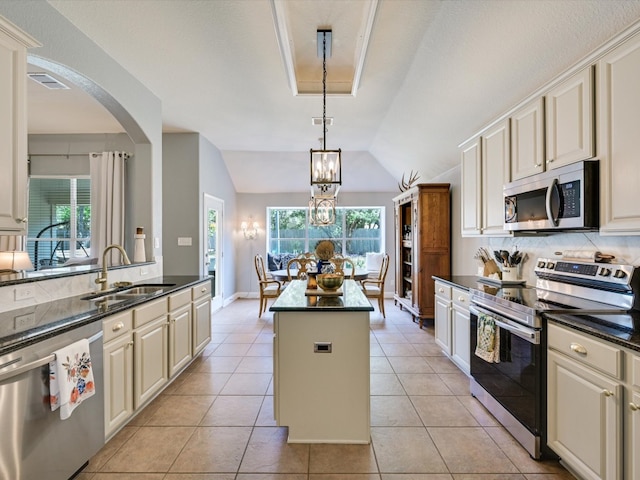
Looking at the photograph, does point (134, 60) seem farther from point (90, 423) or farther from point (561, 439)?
point (561, 439)

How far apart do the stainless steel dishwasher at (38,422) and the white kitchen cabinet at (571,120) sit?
3004mm

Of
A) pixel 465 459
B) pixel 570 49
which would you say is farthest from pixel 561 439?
pixel 570 49

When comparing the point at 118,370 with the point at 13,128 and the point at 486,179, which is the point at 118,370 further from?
the point at 486,179

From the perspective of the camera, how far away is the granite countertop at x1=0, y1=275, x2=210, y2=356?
1.45 m

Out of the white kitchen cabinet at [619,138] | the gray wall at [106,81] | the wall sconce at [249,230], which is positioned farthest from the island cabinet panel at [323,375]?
the wall sconce at [249,230]

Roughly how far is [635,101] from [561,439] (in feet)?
5.86

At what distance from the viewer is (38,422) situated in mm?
1492

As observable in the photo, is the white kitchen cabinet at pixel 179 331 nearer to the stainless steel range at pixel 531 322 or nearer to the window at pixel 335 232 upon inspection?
the stainless steel range at pixel 531 322

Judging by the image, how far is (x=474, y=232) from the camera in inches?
131

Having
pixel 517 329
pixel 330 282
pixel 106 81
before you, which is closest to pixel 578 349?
pixel 517 329

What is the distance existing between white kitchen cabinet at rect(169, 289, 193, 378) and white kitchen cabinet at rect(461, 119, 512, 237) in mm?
2900

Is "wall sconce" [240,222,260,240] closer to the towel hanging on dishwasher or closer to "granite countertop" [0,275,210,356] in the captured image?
"granite countertop" [0,275,210,356]

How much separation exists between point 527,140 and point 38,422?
133 inches

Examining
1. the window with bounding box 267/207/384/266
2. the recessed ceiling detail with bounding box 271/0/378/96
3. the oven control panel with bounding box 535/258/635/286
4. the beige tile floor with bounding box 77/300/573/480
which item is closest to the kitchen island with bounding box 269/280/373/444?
the beige tile floor with bounding box 77/300/573/480
